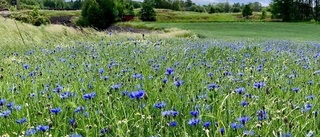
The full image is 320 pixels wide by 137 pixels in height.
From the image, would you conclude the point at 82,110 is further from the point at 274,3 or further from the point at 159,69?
the point at 274,3

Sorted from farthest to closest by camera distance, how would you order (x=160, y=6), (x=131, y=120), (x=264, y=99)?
(x=160, y=6) → (x=264, y=99) → (x=131, y=120)

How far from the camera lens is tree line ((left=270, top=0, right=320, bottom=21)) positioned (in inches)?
3265

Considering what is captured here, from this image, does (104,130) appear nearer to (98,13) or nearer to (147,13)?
(98,13)

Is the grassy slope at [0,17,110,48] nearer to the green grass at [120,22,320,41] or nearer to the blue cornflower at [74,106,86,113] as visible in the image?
the blue cornflower at [74,106,86,113]

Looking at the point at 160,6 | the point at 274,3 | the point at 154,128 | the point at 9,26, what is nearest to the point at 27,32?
the point at 9,26

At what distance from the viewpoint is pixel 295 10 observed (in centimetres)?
8581

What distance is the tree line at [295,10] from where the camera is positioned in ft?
272

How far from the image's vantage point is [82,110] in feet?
8.34

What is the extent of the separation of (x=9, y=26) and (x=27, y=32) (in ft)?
2.20

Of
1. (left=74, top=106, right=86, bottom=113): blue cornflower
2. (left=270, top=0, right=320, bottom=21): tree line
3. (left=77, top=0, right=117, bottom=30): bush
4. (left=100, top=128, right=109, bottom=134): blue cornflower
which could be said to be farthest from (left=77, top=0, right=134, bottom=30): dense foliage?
(left=100, top=128, right=109, bottom=134): blue cornflower

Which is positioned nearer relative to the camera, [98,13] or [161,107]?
[161,107]

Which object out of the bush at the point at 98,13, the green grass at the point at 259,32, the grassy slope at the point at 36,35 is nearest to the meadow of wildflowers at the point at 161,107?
the grassy slope at the point at 36,35

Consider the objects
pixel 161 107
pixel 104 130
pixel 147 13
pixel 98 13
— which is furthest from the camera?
pixel 147 13

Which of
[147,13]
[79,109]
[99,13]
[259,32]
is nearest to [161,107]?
[79,109]
